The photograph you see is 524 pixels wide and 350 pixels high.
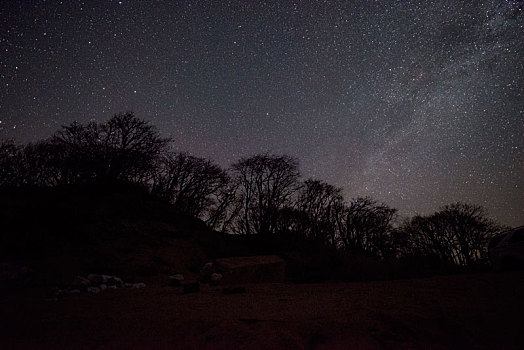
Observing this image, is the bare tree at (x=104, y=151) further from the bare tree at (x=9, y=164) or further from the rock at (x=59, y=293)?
the rock at (x=59, y=293)

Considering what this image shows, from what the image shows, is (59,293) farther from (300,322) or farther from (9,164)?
(9,164)

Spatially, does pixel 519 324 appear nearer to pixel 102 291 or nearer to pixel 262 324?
pixel 262 324

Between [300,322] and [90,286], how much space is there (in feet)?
20.8

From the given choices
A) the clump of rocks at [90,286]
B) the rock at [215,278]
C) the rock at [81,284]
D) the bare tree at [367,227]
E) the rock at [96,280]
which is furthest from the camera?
the bare tree at [367,227]

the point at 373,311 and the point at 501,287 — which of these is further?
the point at 501,287

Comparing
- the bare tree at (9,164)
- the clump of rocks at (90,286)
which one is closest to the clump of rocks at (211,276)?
the clump of rocks at (90,286)

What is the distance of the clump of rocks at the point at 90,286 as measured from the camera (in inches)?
236

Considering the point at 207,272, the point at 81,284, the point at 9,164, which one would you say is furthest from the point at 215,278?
the point at 9,164

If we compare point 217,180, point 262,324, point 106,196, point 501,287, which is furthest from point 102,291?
point 217,180

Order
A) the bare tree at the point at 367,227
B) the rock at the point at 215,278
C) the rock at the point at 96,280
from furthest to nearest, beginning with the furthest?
the bare tree at the point at 367,227, the rock at the point at 215,278, the rock at the point at 96,280

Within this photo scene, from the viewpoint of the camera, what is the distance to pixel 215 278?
7305 mm

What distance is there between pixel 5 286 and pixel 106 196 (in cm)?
984

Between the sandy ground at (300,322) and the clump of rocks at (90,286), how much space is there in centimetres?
161

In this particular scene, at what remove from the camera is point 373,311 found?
3.10 m
